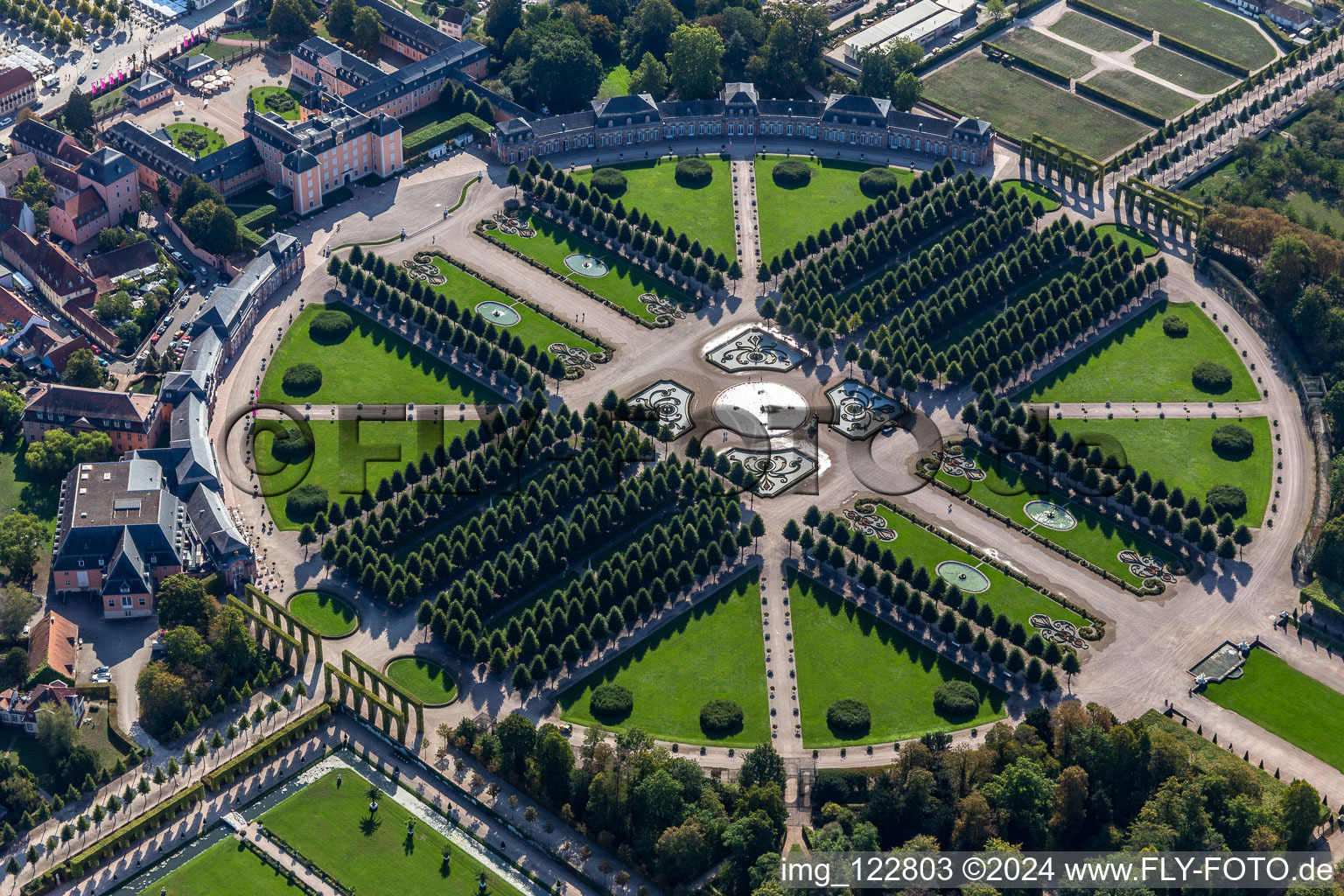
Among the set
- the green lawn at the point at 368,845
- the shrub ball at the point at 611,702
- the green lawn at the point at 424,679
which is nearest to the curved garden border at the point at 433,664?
the green lawn at the point at 424,679

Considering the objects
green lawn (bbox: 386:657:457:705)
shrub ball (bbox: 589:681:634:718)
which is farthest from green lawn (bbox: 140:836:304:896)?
shrub ball (bbox: 589:681:634:718)

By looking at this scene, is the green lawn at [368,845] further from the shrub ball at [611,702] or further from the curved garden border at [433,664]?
the shrub ball at [611,702]

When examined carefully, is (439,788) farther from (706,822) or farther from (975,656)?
(975,656)

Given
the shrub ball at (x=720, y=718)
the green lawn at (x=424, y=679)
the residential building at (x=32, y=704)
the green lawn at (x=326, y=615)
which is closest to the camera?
the residential building at (x=32, y=704)

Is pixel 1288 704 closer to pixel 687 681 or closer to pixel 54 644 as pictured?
pixel 687 681

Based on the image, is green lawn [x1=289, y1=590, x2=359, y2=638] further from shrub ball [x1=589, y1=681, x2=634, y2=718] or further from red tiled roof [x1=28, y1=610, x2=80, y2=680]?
shrub ball [x1=589, y1=681, x2=634, y2=718]

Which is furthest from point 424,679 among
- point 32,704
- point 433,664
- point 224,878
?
point 32,704
